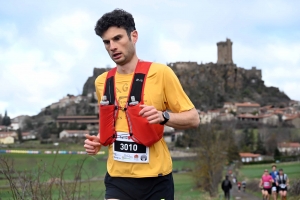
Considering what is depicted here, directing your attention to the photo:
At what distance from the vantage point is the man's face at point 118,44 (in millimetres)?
3777

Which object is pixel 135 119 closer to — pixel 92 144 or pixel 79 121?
pixel 92 144

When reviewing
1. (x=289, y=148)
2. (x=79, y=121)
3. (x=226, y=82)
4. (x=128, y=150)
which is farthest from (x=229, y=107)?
(x=128, y=150)

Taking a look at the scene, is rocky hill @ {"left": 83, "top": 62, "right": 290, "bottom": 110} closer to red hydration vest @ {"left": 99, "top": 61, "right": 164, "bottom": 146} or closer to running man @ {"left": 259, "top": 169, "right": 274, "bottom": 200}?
running man @ {"left": 259, "top": 169, "right": 274, "bottom": 200}

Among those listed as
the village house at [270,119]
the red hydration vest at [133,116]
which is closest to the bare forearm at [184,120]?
the red hydration vest at [133,116]

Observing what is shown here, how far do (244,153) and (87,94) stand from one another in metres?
105

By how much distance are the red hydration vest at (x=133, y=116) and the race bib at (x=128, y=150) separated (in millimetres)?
37

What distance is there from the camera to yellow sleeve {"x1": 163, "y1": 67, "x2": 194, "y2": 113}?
3771 millimetres

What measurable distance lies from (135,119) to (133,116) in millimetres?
25

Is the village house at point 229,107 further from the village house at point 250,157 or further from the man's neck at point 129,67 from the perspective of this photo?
the man's neck at point 129,67

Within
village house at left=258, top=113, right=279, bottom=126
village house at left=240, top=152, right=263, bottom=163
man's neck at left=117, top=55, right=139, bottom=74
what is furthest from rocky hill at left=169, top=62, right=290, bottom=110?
man's neck at left=117, top=55, right=139, bottom=74

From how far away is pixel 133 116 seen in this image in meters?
3.68

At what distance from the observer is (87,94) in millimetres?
181250

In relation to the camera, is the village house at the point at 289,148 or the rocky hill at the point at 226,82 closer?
the village house at the point at 289,148

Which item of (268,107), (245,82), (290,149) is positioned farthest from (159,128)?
(245,82)
